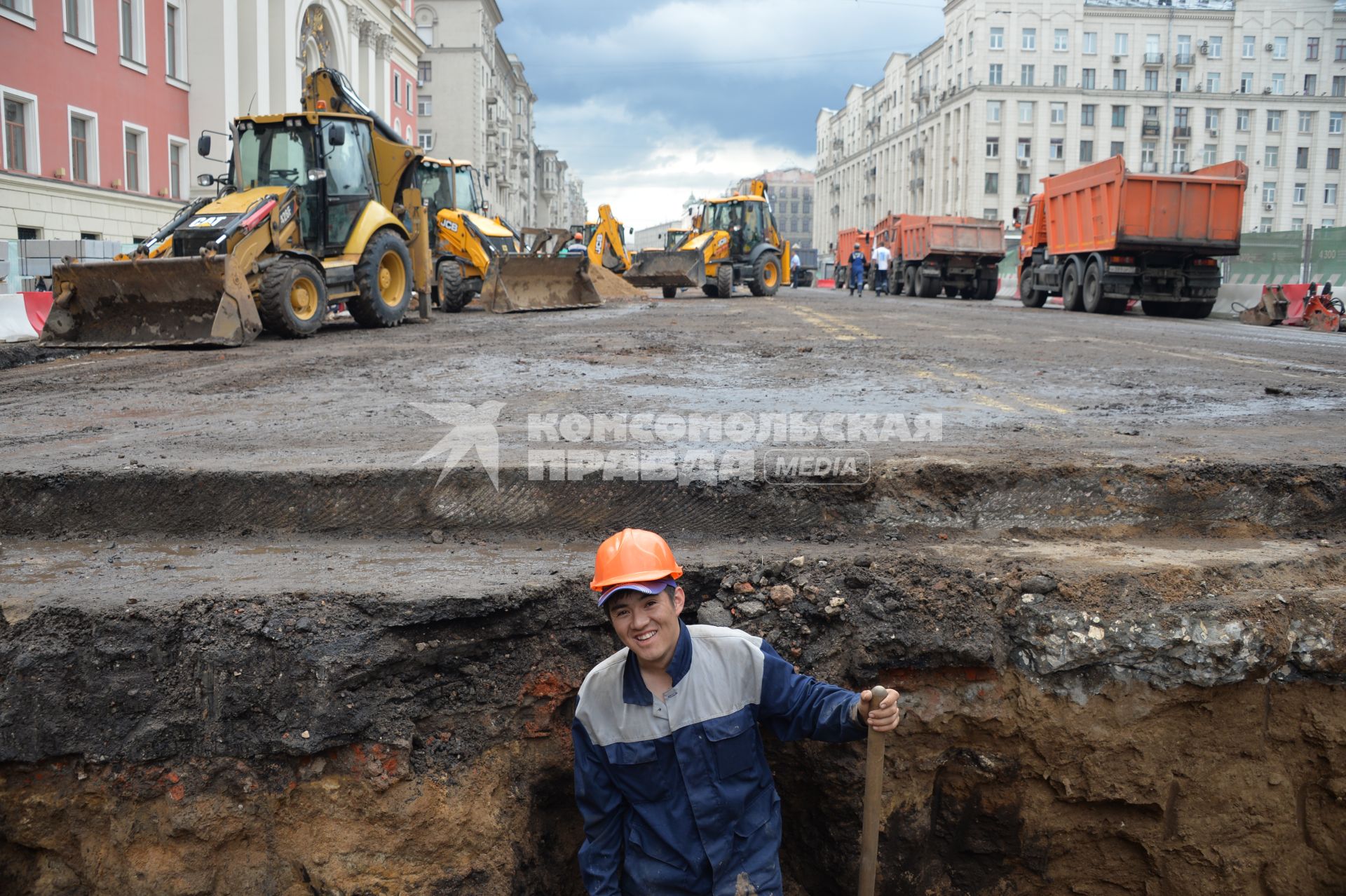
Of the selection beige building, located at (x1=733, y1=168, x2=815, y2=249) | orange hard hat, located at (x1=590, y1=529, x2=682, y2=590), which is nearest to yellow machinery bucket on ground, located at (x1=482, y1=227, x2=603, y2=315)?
orange hard hat, located at (x1=590, y1=529, x2=682, y2=590)

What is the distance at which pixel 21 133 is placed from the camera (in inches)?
714

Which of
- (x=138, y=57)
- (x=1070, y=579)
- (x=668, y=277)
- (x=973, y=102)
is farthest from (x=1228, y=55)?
(x=1070, y=579)

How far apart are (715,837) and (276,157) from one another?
11311mm

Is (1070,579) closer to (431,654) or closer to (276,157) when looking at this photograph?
(431,654)

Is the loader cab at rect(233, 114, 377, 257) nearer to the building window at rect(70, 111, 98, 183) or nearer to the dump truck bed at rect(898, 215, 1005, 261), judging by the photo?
the building window at rect(70, 111, 98, 183)

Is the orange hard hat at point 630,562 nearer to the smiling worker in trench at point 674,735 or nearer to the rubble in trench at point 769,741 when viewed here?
the smiling worker in trench at point 674,735

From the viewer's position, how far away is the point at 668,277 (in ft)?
73.1

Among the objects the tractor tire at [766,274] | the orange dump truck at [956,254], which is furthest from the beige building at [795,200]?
the tractor tire at [766,274]

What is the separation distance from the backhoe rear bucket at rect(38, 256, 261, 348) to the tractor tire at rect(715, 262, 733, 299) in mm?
13737

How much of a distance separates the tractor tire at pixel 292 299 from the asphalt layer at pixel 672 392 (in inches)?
9.8

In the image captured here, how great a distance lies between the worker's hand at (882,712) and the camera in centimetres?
254

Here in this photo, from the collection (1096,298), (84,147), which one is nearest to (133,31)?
(84,147)

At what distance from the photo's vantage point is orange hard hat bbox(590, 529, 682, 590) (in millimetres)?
2639

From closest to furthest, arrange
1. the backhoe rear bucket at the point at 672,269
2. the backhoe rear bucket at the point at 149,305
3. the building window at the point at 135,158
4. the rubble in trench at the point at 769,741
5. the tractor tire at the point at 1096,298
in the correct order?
the rubble in trench at the point at 769,741 → the backhoe rear bucket at the point at 149,305 → the tractor tire at the point at 1096,298 → the building window at the point at 135,158 → the backhoe rear bucket at the point at 672,269
